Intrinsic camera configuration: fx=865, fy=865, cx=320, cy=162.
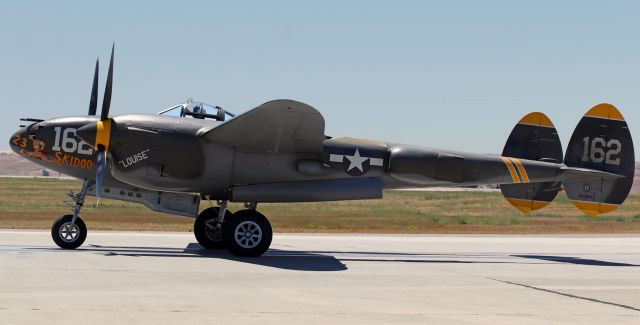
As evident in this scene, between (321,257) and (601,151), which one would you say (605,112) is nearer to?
(601,151)

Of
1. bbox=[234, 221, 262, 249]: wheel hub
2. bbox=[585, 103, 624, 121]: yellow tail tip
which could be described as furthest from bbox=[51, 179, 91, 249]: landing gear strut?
bbox=[585, 103, 624, 121]: yellow tail tip

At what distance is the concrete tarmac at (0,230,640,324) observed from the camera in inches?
402

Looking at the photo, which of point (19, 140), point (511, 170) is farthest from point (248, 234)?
point (511, 170)

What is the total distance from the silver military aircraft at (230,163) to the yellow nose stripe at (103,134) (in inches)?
0.8

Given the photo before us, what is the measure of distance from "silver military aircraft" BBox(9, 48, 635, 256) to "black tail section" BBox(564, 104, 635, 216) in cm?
52

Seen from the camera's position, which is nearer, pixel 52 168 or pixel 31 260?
pixel 31 260

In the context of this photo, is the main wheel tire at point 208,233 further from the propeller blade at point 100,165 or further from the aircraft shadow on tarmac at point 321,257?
the propeller blade at point 100,165

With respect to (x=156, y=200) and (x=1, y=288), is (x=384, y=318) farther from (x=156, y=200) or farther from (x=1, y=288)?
(x=156, y=200)

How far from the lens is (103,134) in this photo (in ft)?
56.9

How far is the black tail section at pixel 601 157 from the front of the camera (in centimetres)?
2098

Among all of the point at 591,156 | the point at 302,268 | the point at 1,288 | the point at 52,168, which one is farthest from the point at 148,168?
the point at 591,156

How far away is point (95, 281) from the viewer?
12750 millimetres

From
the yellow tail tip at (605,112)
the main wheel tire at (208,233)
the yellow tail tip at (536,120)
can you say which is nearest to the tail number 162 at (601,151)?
the yellow tail tip at (605,112)

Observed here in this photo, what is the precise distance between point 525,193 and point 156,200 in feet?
29.1
